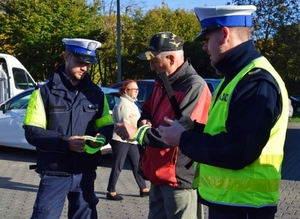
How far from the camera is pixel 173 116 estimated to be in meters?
3.52

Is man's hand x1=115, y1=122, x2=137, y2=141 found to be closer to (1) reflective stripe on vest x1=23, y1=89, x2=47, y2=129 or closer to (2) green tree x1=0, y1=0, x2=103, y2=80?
(1) reflective stripe on vest x1=23, y1=89, x2=47, y2=129

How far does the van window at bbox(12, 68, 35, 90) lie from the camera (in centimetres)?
1520

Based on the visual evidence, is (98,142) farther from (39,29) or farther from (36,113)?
(39,29)

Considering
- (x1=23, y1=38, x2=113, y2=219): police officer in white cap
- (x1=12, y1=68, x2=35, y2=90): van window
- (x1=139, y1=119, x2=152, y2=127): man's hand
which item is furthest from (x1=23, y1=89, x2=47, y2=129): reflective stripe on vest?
(x1=12, y1=68, x2=35, y2=90): van window

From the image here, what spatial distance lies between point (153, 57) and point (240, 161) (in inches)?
60.0

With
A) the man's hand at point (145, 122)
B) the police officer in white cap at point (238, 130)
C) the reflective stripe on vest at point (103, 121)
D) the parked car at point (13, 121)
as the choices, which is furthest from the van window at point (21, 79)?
the police officer in white cap at point (238, 130)

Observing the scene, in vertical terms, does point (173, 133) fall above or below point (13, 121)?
above

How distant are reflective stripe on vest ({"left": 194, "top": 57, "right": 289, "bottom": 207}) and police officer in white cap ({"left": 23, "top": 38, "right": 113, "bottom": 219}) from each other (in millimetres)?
1643

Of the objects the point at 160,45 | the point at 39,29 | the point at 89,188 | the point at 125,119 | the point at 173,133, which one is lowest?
the point at 39,29

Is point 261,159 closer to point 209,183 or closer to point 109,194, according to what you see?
point 209,183

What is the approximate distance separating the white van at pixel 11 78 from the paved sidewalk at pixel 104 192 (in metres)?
3.69

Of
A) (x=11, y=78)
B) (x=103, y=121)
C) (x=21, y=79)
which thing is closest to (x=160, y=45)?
(x=103, y=121)

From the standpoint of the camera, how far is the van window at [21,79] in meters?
15.2

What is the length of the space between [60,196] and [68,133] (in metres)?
0.52
